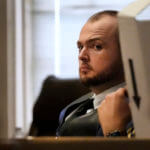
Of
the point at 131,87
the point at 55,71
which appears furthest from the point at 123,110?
the point at 55,71

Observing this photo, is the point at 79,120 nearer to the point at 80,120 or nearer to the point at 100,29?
the point at 80,120

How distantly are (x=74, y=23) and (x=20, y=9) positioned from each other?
0.10 metres

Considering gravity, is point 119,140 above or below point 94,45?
below

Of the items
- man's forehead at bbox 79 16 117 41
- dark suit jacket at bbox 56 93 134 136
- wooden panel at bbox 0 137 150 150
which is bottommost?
wooden panel at bbox 0 137 150 150

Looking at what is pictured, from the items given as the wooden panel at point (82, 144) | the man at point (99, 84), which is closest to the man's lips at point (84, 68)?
the man at point (99, 84)

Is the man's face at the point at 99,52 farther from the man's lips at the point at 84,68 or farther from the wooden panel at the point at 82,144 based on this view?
the wooden panel at the point at 82,144

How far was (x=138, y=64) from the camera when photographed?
0.41 meters

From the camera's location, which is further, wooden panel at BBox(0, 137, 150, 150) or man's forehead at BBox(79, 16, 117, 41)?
man's forehead at BBox(79, 16, 117, 41)

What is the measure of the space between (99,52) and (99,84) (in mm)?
54

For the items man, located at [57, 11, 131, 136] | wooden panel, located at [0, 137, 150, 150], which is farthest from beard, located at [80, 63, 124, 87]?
wooden panel, located at [0, 137, 150, 150]

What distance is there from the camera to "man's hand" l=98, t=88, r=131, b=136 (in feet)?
1.40

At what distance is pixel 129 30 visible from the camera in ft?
1.39

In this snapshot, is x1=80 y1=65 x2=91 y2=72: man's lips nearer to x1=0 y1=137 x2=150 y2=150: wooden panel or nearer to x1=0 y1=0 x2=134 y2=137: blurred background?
x1=0 y1=0 x2=134 y2=137: blurred background
